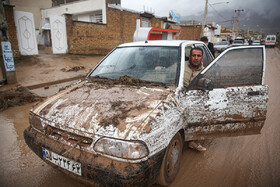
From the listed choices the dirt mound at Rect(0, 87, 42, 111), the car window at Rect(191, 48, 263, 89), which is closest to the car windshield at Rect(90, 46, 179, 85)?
the car window at Rect(191, 48, 263, 89)

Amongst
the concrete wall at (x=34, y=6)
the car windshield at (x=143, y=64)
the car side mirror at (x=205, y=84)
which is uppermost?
the concrete wall at (x=34, y=6)

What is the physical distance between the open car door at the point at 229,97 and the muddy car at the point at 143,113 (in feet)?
0.04

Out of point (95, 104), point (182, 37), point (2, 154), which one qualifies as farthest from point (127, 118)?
point (182, 37)

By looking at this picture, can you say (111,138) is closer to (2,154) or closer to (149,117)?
(149,117)

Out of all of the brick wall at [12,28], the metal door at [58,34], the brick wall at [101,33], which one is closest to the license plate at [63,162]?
the brick wall at [12,28]

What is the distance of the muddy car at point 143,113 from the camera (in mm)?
1448

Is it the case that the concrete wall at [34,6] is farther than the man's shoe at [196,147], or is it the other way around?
the concrete wall at [34,6]

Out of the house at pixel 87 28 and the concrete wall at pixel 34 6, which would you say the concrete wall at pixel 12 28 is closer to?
the house at pixel 87 28

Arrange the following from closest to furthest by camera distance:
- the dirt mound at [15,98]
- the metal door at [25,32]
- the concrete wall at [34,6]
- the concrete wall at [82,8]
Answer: the dirt mound at [15,98] → the metal door at [25,32] → the concrete wall at [82,8] → the concrete wall at [34,6]

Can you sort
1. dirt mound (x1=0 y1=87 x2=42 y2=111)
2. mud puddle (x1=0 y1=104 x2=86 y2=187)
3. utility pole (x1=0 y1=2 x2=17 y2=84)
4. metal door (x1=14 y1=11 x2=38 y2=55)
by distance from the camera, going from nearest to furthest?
1. mud puddle (x1=0 y1=104 x2=86 y2=187)
2. dirt mound (x1=0 y1=87 x2=42 y2=111)
3. utility pole (x1=0 y1=2 x2=17 y2=84)
4. metal door (x1=14 y1=11 x2=38 y2=55)

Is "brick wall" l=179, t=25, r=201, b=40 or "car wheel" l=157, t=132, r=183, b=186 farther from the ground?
"brick wall" l=179, t=25, r=201, b=40

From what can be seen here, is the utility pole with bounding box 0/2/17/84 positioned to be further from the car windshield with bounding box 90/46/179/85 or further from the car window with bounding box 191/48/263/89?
the car window with bounding box 191/48/263/89

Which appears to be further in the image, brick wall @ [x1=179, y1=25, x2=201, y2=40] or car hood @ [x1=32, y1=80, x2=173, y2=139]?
brick wall @ [x1=179, y1=25, x2=201, y2=40]

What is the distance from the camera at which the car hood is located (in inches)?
59.5
